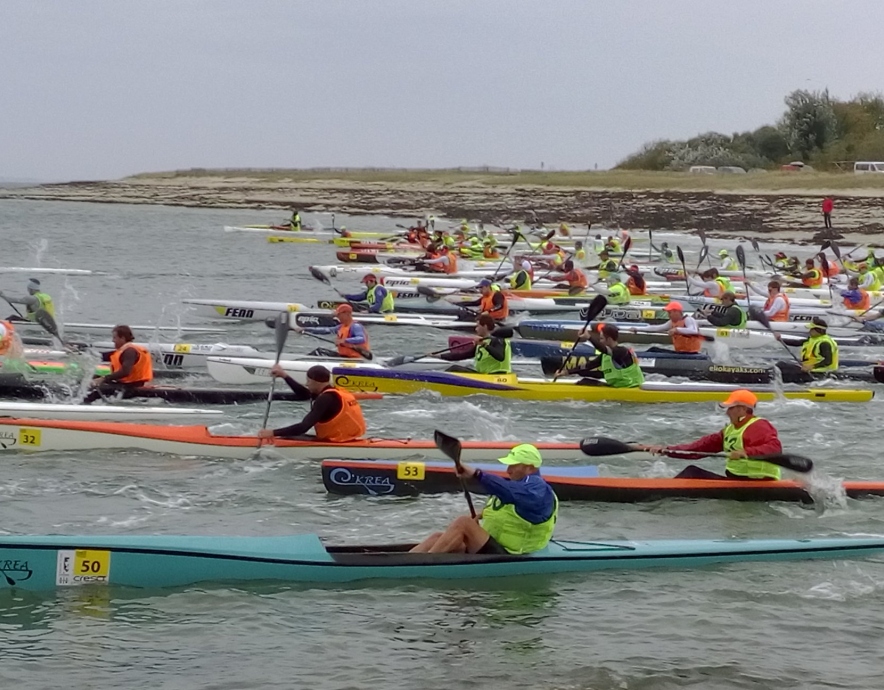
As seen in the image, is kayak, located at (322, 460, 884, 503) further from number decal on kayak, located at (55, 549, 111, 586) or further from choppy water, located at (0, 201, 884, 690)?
number decal on kayak, located at (55, 549, 111, 586)

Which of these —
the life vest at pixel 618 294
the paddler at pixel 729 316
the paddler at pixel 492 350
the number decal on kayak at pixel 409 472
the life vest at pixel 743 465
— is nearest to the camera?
the life vest at pixel 743 465

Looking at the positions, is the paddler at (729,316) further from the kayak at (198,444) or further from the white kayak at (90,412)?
the white kayak at (90,412)

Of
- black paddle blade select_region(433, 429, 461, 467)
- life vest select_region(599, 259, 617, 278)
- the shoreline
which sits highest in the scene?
the shoreline

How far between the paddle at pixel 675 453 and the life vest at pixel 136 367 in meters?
5.96

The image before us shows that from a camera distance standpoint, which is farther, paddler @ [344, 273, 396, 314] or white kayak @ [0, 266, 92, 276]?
white kayak @ [0, 266, 92, 276]

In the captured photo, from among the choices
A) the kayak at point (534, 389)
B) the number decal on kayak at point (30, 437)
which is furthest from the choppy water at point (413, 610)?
the kayak at point (534, 389)

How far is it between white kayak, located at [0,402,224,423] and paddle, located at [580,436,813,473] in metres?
5.35

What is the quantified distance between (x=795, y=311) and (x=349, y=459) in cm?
1605

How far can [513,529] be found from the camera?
922cm

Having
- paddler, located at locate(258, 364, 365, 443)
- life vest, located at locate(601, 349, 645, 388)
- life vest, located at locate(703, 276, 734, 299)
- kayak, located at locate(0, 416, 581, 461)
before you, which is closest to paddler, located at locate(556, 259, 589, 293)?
life vest, located at locate(703, 276, 734, 299)

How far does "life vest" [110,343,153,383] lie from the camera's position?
14.9 metres

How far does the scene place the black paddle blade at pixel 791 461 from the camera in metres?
11.1

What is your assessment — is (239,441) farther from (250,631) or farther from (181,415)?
(250,631)

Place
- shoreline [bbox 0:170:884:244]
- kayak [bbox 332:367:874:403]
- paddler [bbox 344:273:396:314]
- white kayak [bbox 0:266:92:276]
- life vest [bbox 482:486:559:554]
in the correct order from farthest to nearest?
shoreline [bbox 0:170:884:244] < white kayak [bbox 0:266:92:276] < paddler [bbox 344:273:396:314] < kayak [bbox 332:367:874:403] < life vest [bbox 482:486:559:554]
